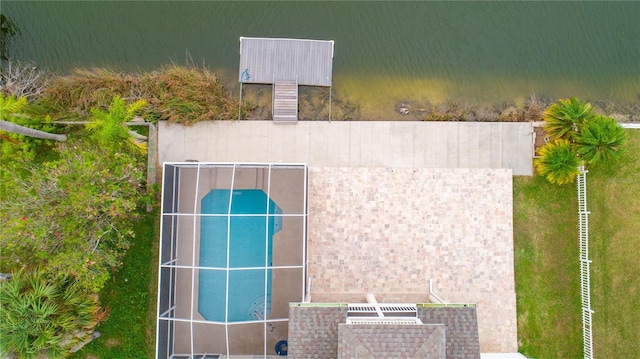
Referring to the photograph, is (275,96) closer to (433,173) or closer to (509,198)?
(433,173)

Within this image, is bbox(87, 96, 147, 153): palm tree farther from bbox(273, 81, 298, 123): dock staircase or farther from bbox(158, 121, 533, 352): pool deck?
bbox(273, 81, 298, 123): dock staircase

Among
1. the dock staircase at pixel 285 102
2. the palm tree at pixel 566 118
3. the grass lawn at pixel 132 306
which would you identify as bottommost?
the grass lawn at pixel 132 306

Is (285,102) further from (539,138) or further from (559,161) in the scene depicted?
(559,161)

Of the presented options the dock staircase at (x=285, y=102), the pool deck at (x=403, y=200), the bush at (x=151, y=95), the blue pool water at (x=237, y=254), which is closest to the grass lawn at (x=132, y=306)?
the blue pool water at (x=237, y=254)

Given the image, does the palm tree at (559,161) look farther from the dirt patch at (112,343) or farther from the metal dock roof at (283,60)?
the dirt patch at (112,343)

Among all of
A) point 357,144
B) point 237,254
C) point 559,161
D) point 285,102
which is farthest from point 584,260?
point 237,254
